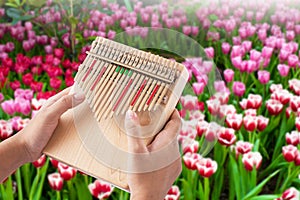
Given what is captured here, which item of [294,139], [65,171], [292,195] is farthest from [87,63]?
[294,139]

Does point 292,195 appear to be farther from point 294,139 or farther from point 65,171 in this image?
point 65,171

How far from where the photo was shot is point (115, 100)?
0.79 metres

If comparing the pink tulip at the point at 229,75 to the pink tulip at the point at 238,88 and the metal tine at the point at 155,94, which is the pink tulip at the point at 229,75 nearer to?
the pink tulip at the point at 238,88

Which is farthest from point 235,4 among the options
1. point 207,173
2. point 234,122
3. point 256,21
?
point 207,173

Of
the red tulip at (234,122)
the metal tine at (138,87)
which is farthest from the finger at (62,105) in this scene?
the red tulip at (234,122)

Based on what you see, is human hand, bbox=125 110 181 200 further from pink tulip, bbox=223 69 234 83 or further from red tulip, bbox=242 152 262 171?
pink tulip, bbox=223 69 234 83

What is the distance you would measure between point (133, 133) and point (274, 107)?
3.81ft

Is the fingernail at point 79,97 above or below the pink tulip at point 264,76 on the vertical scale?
above

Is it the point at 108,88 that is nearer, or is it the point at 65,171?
the point at 108,88

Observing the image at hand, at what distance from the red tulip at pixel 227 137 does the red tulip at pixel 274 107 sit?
0.31 meters

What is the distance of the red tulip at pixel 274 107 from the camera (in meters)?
1.83

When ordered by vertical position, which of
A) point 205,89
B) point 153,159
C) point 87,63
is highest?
point 87,63

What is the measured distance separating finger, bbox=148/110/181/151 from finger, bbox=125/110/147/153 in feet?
0.07

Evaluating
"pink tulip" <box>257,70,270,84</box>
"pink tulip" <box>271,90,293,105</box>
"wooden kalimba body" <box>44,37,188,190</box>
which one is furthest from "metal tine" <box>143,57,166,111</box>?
"pink tulip" <box>257,70,270,84</box>
